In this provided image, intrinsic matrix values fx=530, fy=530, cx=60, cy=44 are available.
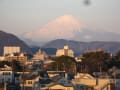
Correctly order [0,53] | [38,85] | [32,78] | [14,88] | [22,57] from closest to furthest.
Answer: [14,88] → [38,85] → [32,78] → [22,57] → [0,53]

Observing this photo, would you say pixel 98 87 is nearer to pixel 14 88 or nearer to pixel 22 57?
pixel 14 88

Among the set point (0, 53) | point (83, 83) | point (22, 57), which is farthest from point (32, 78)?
point (0, 53)

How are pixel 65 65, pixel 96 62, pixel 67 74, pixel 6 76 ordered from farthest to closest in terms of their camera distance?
pixel 65 65, pixel 96 62, pixel 67 74, pixel 6 76

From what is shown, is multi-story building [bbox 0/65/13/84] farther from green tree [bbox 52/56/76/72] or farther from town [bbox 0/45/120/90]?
green tree [bbox 52/56/76/72]

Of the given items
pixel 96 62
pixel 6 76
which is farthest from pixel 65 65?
pixel 6 76

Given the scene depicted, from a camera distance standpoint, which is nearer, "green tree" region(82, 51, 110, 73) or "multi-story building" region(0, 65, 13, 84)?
"multi-story building" region(0, 65, 13, 84)

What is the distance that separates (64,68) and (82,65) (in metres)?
4.02

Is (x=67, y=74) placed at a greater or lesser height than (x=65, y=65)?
lesser

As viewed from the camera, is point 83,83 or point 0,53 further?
point 0,53

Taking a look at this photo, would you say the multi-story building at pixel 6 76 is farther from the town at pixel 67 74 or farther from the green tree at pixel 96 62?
the green tree at pixel 96 62

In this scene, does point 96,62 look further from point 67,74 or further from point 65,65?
point 67,74

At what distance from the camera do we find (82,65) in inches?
2437

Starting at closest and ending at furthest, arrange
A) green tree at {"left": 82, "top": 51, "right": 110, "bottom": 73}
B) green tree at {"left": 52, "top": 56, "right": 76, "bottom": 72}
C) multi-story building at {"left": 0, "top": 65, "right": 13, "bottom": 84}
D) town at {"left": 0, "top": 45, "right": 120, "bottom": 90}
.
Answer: town at {"left": 0, "top": 45, "right": 120, "bottom": 90}
multi-story building at {"left": 0, "top": 65, "right": 13, "bottom": 84}
green tree at {"left": 82, "top": 51, "right": 110, "bottom": 73}
green tree at {"left": 52, "top": 56, "right": 76, "bottom": 72}

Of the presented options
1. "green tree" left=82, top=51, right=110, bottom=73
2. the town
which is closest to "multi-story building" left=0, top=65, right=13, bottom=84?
the town
